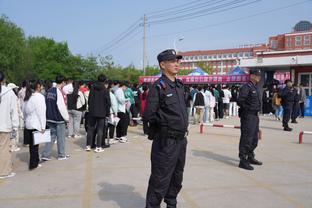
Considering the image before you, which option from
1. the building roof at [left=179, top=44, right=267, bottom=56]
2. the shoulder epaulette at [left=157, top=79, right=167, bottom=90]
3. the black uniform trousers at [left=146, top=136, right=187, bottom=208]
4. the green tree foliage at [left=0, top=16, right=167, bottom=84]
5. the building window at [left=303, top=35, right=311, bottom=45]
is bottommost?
the black uniform trousers at [left=146, top=136, right=187, bottom=208]

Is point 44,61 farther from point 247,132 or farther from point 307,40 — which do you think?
point 307,40

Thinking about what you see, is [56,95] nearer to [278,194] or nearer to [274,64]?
[278,194]

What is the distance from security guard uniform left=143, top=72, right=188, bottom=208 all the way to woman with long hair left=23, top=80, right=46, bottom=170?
332 centimetres

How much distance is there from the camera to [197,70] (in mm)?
30266

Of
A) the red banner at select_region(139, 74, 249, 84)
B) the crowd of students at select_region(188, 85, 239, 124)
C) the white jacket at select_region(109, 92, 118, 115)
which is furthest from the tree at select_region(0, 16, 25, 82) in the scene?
the white jacket at select_region(109, 92, 118, 115)

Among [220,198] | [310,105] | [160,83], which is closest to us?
[160,83]

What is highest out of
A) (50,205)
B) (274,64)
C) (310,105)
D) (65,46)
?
(65,46)

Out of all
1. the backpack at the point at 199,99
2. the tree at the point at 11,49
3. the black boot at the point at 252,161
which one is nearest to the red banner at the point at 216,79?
the backpack at the point at 199,99

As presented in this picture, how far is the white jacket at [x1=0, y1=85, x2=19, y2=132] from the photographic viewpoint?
18.8 feet

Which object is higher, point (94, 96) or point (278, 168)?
point (94, 96)

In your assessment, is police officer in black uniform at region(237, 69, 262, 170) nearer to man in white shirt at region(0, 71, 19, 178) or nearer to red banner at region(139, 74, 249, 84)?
man in white shirt at region(0, 71, 19, 178)

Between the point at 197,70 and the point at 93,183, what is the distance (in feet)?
83.8

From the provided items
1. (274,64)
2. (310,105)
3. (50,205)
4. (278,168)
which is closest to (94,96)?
(50,205)

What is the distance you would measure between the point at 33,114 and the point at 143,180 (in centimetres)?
249
